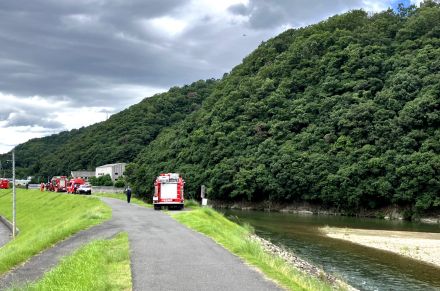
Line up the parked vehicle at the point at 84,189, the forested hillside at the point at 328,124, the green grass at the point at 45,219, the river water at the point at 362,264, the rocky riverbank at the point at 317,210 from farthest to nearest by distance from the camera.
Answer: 1. the parked vehicle at the point at 84,189
2. the forested hillside at the point at 328,124
3. the rocky riverbank at the point at 317,210
4. the river water at the point at 362,264
5. the green grass at the point at 45,219

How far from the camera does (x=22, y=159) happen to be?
190 metres

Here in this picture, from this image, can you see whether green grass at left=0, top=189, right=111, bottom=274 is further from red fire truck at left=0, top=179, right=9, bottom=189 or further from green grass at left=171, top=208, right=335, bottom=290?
red fire truck at left=0, top=179, right=9, bottom=189

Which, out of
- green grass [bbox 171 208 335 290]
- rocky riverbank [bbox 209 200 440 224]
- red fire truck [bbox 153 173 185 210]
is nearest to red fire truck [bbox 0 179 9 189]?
rocky riverbank [bbox 209 200 440 224]

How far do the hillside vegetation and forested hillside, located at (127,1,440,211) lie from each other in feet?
0.71

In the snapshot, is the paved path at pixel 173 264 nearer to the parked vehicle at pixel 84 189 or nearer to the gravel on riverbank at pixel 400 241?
the gravel on riverbank at pixel 400 241

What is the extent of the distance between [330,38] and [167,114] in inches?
2565

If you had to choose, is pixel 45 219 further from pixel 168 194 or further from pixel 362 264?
pixel 362 264

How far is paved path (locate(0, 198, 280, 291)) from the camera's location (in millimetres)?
12992

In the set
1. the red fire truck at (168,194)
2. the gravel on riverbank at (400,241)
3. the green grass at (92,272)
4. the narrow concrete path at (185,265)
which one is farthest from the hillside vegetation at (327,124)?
the green grass at (92,272)

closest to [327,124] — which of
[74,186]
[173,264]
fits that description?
[74,186]

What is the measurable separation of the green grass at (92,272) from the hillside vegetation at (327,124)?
2179 inches

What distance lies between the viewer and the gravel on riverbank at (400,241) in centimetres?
3209

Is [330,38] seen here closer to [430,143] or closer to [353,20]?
[353,20]

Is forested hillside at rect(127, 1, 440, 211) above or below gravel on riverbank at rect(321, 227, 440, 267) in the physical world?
above
